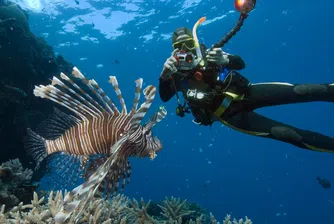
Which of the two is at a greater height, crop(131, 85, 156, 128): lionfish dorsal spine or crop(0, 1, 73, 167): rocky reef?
crop(0, 1, 73, 167): rocky reef

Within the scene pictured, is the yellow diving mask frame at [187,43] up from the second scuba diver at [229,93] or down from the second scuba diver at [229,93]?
up

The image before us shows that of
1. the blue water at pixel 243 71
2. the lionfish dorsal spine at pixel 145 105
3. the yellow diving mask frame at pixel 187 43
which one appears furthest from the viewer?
the blue water at pixel 243 71

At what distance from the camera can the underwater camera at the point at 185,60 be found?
10.4ft

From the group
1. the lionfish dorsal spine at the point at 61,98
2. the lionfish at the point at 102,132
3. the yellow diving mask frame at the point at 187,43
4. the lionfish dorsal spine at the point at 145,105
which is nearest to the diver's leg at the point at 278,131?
the yellow diving mask frame at the point at 187,43

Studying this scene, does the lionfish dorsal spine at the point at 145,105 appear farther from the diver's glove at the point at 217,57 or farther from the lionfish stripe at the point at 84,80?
the diver's glove at the point at 217,57

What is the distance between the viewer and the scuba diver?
320 centimetres

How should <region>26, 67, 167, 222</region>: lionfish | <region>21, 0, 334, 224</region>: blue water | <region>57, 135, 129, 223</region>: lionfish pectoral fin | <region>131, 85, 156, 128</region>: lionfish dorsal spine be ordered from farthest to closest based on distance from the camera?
<region>21, 0, 334, 224</region>: blue water, <region>26, 67, 167, 222</region>: lionfish, <region>131, 85, 156, 128</region>: lionfish dorsal spine, <region>57, 135, 129, 223</region>: lionfish pectoral fin

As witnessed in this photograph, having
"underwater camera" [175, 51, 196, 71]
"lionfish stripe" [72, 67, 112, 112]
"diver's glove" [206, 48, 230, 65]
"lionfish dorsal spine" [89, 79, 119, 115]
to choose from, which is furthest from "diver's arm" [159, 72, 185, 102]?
"lionfish stripe" [72, 67, 112, 112]

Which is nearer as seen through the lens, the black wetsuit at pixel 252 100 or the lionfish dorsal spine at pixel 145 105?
the lionfish dorsal spine at pixel 145 105

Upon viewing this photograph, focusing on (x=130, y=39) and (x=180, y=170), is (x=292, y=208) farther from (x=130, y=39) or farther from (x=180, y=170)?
(x=130, y=39)

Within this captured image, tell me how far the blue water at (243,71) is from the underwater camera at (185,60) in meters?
2.66

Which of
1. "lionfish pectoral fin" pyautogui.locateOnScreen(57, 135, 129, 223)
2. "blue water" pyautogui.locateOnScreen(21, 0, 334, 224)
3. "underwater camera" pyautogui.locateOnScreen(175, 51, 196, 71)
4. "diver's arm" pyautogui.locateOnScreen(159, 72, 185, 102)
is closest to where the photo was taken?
"lionfish pectoral fin" pyautogui.locateOnScreen(57, 135, 129, 223)

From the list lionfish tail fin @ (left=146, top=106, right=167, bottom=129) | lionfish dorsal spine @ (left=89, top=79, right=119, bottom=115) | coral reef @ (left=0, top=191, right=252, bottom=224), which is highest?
lionfish dorsal spine @ (left=89, top=79, right=119, bottom=115)

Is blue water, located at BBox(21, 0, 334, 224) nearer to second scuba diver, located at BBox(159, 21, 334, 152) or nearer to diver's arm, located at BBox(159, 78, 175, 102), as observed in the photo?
diver's arm, located at BBox(159, 78, 175, 102)
